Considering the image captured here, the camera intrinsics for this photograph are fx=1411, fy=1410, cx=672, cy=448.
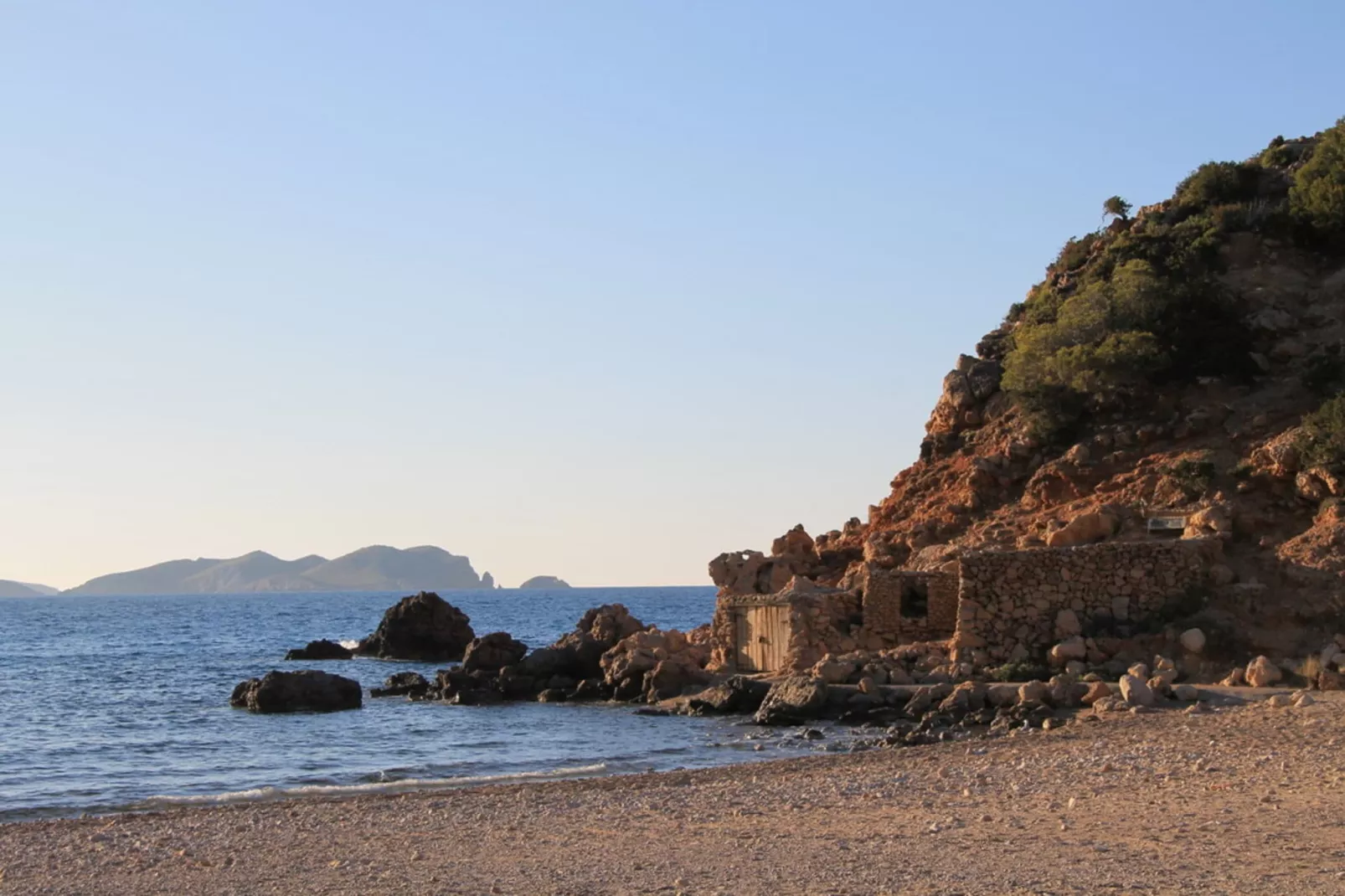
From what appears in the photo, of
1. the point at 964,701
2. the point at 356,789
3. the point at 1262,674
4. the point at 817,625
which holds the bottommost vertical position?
the point at 356,789

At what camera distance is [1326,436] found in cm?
2912

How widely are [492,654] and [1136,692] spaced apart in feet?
72.4

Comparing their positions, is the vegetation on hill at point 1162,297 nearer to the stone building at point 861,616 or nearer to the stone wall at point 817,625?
the stone building at point 861,616

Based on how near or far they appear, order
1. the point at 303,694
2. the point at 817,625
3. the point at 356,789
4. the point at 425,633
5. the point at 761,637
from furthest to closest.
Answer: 1. the point at 425,633
2. the point at 303,694
3. the point at 761,637
4. the point at 817,625
5. the point at 356,789

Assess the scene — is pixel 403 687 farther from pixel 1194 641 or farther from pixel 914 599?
pixel 1194 641

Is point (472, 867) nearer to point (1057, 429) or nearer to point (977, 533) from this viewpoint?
point (977, 533)

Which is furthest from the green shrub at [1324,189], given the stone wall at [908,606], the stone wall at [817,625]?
the stone wall at [817,625]

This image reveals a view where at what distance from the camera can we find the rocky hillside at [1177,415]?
2909cm

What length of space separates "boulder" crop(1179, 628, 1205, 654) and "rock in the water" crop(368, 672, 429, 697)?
2091cm

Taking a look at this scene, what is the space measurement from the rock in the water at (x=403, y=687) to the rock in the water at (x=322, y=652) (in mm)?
22094

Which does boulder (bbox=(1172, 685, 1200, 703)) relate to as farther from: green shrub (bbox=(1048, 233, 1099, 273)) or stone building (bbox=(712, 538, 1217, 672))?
green shrub (bbox=(1048, 233, 1099, 273))

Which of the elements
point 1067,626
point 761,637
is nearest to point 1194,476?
point 1067,626

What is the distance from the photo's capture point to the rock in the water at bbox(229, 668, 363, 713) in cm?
3575


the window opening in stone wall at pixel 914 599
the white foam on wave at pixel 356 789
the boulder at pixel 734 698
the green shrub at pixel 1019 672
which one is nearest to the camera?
the white foam on wave at pixel 356 789
